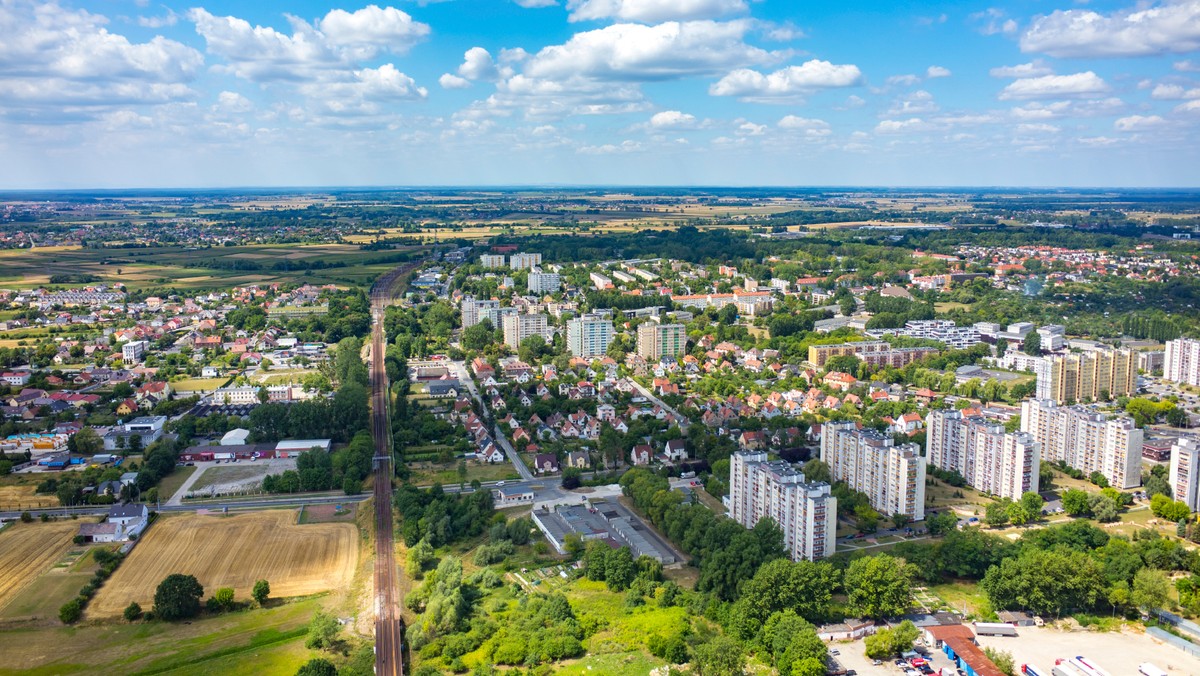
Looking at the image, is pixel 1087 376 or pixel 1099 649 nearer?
pixel 1099 649

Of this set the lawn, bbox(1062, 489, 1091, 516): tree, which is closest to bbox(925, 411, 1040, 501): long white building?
bbox(1062, 489, 1091, 516): tree

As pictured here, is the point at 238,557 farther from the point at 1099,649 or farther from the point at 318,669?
the point at 1099,649

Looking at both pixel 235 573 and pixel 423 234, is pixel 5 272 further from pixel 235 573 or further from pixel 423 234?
pixel 235 573

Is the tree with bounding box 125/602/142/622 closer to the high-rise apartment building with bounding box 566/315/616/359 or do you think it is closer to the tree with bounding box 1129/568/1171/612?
the tree with bounding box 1129/568/1171/612

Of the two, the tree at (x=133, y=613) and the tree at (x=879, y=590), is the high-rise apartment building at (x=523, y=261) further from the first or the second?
the tree at (x=879, y=590)

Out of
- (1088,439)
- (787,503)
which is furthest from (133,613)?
(1088,439)

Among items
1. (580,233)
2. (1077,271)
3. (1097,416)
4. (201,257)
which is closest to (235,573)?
(1097,416)
